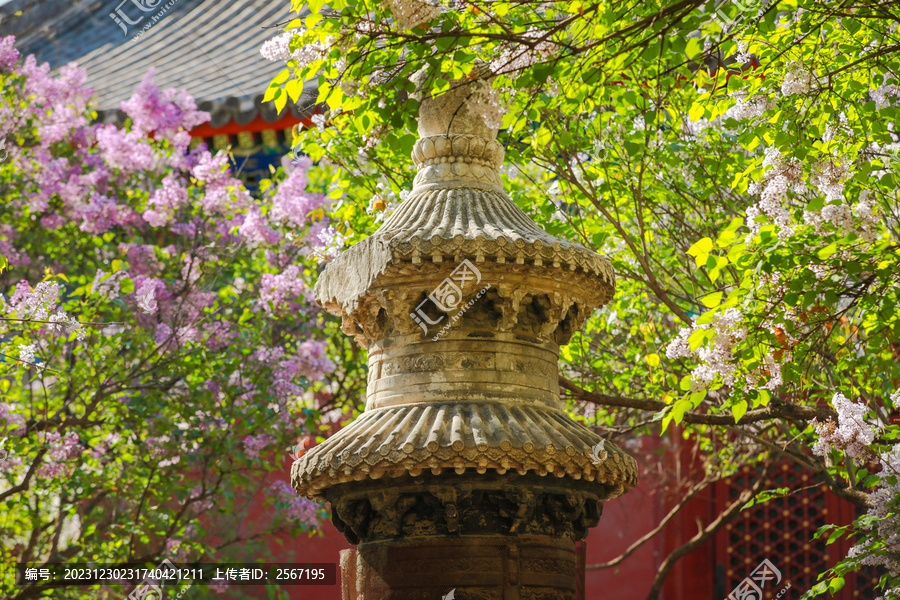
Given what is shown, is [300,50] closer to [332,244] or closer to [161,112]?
[332,244]

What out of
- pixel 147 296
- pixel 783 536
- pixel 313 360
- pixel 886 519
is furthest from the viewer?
pixel 783 536

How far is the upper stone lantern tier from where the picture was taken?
15.1 feet

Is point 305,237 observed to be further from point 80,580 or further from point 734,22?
point 734,22

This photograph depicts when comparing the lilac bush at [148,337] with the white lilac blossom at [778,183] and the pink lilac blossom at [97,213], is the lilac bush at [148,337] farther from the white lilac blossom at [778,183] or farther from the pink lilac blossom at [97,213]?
the white lilac blossom at [778,183]

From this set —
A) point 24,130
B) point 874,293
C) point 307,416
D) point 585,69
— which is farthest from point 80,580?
point 874,293

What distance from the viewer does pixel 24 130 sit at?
11.1 metres

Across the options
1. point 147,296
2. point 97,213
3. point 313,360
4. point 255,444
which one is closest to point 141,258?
point 97,213

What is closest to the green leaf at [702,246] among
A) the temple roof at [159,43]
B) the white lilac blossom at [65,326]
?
the white lilac blossom at [65,326]

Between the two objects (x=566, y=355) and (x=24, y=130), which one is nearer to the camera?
(x=566, y=355)

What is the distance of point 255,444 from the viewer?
10352 mm

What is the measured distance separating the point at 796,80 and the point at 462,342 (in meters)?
2.28

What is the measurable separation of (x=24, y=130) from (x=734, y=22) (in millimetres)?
8580

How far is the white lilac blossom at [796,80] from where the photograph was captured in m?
5.27

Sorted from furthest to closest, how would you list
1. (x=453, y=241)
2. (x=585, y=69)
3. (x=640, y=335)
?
(x=640, y=335), (x=585, y=69), (x=453, y=241)
